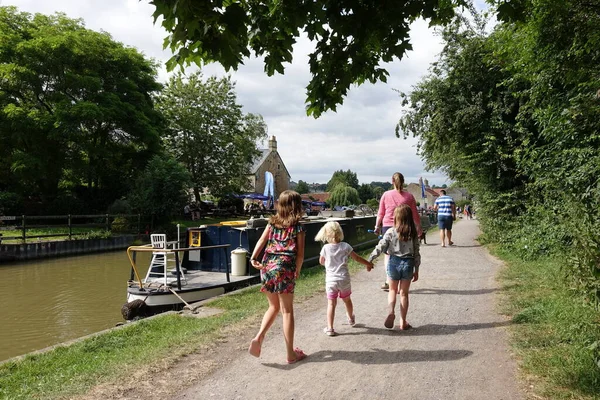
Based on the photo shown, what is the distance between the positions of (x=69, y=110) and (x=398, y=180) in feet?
76.1

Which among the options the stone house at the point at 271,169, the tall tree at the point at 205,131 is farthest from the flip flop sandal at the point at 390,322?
the stone house at the point at 271,169

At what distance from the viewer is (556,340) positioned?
4.53 meters

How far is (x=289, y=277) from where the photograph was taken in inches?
167

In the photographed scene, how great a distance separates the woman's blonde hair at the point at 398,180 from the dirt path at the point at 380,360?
1765mm

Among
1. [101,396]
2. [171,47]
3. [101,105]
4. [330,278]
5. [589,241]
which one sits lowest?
[101,396]

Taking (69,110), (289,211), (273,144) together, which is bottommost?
(289,211)

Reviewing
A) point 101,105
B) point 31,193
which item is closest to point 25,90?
point 101,105

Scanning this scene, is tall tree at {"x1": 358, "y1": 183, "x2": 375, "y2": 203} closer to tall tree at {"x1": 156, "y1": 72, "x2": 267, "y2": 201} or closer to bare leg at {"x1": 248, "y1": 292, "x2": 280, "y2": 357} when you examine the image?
tall tree at {"x1": 156, "y1": 72, "x2": 267, "y2": 201}

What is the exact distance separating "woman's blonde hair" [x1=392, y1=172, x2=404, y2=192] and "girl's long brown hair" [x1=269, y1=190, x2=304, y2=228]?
269 centimetres

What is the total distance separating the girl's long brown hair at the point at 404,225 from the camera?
519cm

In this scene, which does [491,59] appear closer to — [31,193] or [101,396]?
[101,396]

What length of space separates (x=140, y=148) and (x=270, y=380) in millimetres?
29582

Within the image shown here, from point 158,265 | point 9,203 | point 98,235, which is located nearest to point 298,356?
point 158,265

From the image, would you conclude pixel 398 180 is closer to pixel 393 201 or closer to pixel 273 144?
pixel 393 201
